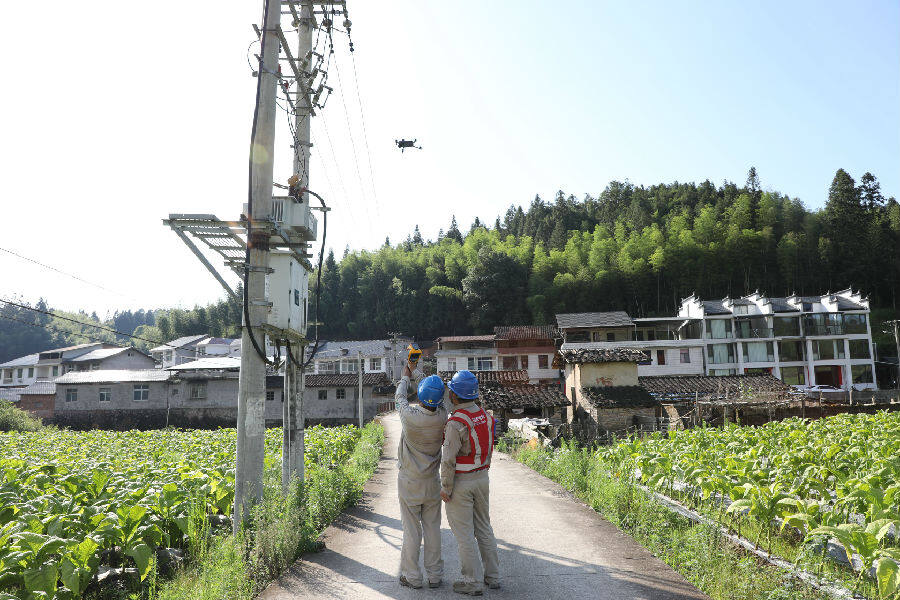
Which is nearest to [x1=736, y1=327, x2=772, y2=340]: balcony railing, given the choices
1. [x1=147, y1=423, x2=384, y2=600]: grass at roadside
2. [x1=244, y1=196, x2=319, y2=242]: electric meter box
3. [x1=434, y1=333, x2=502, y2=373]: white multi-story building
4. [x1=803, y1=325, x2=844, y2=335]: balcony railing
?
[x1=803, y1=325, x2=844, y2=335]: balcony railing

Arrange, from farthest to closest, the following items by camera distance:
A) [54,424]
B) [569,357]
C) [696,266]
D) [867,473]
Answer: [696,266]
[54,424]
[569,357]
[867,473]

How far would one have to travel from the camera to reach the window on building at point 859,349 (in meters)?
43.0

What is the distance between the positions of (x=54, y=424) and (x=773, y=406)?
1700 inches

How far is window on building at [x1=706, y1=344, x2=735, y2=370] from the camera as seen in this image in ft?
144

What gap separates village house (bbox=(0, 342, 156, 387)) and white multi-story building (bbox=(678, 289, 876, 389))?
4996 centimetres

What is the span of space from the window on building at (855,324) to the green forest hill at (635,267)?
680cm

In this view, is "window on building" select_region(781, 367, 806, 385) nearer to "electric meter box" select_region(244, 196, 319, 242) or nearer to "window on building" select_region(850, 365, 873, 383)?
"window on building" select_region(850, 365, 873, 383)

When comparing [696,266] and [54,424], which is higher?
[696,266]

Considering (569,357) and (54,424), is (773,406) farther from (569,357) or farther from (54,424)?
(54,424)

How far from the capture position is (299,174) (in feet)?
24.8

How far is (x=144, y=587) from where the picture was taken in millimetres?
4645

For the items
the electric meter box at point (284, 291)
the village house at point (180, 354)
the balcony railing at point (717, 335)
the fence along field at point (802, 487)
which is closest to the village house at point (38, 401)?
the village house at point (180, 354)

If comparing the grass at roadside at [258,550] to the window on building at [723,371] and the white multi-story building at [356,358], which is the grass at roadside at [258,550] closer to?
the white multi-story building at [356,358]

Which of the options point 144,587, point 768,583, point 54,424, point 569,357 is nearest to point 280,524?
point 144,587
